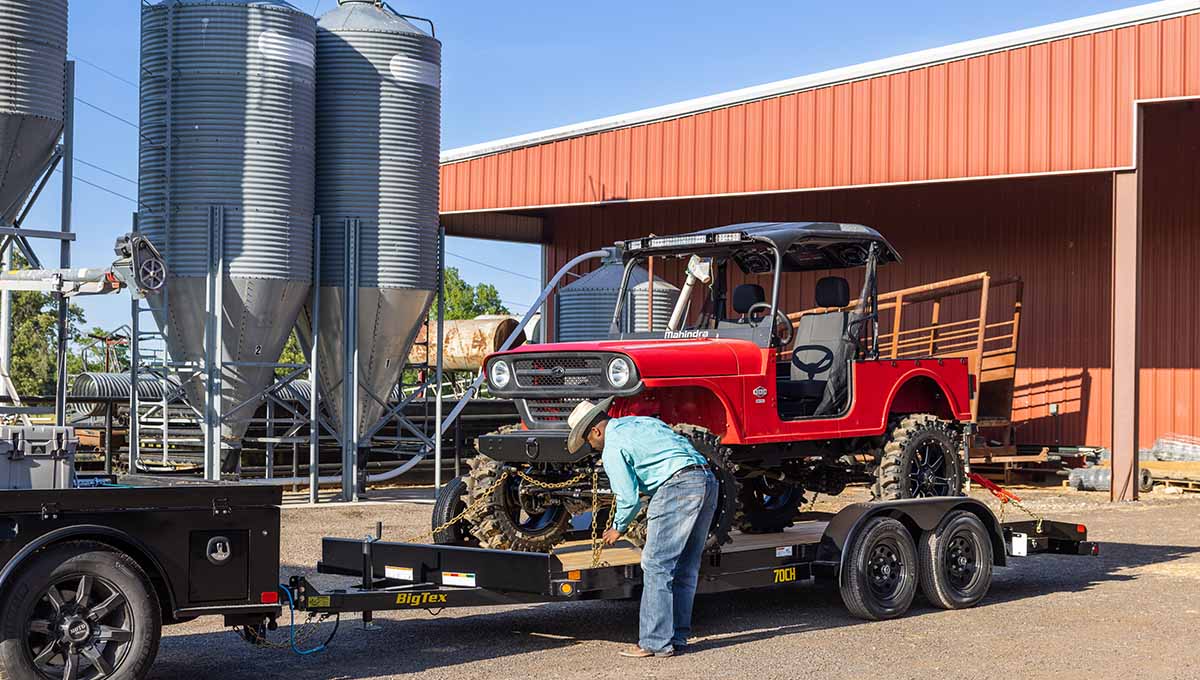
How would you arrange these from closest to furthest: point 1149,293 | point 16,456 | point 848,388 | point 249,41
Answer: point 16,456, point 848,388, point 249,41, point 1149,293

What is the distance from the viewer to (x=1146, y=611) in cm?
1080

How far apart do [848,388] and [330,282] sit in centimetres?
918

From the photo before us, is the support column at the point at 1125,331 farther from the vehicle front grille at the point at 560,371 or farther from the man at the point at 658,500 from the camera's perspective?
the man at the point at 658,500

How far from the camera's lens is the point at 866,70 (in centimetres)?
2283

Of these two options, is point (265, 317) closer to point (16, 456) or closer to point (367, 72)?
point (367, 72)

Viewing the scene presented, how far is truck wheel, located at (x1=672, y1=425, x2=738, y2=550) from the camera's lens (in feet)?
31.5

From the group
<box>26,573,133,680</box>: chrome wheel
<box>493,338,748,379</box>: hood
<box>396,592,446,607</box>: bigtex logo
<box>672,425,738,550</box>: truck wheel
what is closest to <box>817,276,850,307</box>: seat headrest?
<box>493,338,748,379</box>: hood

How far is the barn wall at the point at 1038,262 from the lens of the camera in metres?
25.0

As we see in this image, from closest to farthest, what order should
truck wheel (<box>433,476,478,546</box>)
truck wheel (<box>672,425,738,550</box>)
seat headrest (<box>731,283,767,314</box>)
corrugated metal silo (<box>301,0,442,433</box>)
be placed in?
1. truck wheel (<box>672,425,738,550</box>)
2. truck wheel (<box>433,476,478,546</box>)
3. seat headrest (<box>731,283,767,314</box>)
4. corrugated metal silo (<box>301,0,442,433</box>)

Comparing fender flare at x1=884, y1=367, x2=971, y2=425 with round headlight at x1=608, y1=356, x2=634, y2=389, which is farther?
fender flare at x1=884, y1=367, x2=971, y2=425

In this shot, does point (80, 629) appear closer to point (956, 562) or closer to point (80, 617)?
point (80, 617)

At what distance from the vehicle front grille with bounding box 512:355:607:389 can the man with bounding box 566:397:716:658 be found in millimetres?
866

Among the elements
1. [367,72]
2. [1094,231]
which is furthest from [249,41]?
[1094,231]

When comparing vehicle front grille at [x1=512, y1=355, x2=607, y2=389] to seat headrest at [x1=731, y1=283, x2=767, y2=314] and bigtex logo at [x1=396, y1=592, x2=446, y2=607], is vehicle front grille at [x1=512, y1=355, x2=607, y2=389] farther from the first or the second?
bigtex logo at [x1=396, y1=592, x2=446, y2=607]
